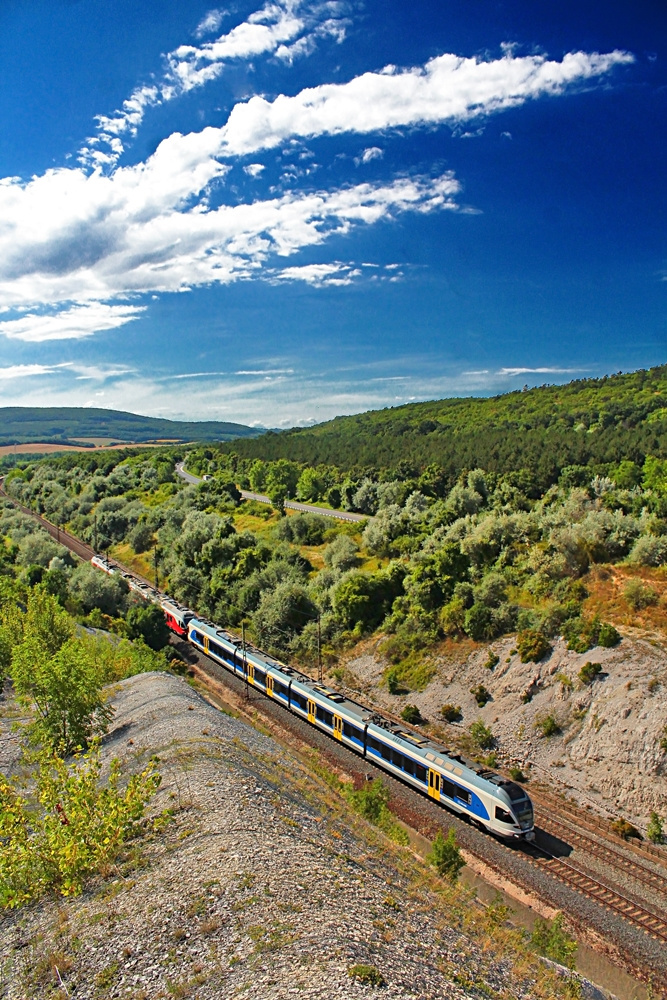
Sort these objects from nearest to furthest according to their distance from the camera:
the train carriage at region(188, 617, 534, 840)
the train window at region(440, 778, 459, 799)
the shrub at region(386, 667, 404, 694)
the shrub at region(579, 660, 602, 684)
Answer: the train carriage at region(188, 617, 534, 840) → the train window at region(440, 778, 459, 799) → the shrub at region(579, 660, 602, 684) → the shrub at region(386, 667, 404, 694)

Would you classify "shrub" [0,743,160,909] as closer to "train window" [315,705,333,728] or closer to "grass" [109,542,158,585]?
"train window" [315,705,333,728]

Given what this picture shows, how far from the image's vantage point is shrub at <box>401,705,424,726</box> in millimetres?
32781

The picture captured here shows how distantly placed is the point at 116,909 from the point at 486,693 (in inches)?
909

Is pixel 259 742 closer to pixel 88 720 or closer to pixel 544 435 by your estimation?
pixel 88 720

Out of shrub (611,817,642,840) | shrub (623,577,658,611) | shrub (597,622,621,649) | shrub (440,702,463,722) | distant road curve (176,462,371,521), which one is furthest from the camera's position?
distant road curve (176,462,371,521)

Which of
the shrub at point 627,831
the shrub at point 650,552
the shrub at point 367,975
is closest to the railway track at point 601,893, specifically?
the shrub at point 627,831

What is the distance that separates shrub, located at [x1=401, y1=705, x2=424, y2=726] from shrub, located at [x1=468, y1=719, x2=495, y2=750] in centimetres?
371

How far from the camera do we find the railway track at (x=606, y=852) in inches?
789

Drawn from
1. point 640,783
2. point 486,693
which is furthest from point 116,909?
point 486,693

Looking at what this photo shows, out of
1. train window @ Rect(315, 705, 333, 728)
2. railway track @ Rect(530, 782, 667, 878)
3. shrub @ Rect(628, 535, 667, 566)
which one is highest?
shrub @ Rect(628, 535, 667, 566)

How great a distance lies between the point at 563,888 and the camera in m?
19.8

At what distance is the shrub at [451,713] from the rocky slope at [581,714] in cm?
33

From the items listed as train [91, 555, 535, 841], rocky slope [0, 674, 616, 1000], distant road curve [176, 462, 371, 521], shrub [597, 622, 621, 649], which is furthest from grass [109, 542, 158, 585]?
rocky slope [0, 674, 616, 1000]

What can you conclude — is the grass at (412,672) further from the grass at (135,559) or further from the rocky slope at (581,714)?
the grass at (135,559)
